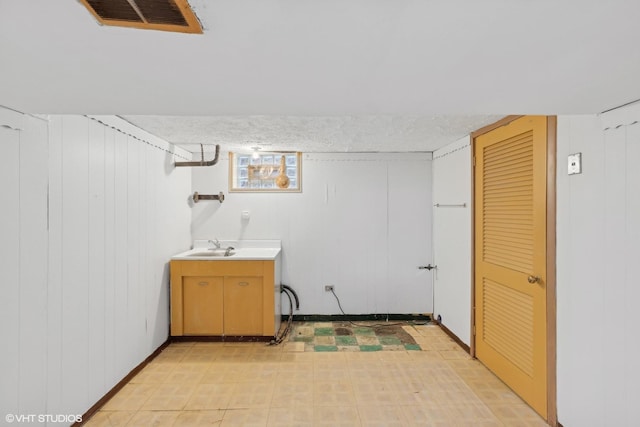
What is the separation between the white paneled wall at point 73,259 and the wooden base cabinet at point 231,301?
0.41 metres

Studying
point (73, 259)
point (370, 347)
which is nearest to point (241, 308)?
point (370, 347)

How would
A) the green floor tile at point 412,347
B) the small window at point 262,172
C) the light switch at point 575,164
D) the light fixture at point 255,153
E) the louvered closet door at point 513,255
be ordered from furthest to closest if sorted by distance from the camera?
the small window at point 262,172
the light fixture at point 255,153
the green floor tile at point 412,347
the louvered closet door at point 513,255
the light switch at point 575,164

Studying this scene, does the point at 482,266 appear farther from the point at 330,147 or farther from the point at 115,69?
the point at 115,69

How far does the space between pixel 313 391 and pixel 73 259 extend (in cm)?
197

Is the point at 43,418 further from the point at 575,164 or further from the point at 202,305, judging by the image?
the point at 575,164

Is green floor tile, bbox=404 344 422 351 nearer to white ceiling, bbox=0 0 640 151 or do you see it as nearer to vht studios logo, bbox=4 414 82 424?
white ceiling, bbox=0 0 640 151

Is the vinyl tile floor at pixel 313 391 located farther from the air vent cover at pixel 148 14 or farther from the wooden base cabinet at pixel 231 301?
the air vent cover at pixel 148 14

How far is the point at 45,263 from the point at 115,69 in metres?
1.32

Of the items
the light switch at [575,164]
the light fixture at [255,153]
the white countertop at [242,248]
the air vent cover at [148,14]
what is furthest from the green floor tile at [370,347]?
the air vent cover at [148,14]

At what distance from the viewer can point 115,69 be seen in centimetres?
113

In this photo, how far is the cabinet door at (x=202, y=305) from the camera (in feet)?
11.5

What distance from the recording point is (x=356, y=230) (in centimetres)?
427

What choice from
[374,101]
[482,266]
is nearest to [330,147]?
[482,266]

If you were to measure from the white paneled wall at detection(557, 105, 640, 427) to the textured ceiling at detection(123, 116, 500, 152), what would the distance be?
0.94 meters
